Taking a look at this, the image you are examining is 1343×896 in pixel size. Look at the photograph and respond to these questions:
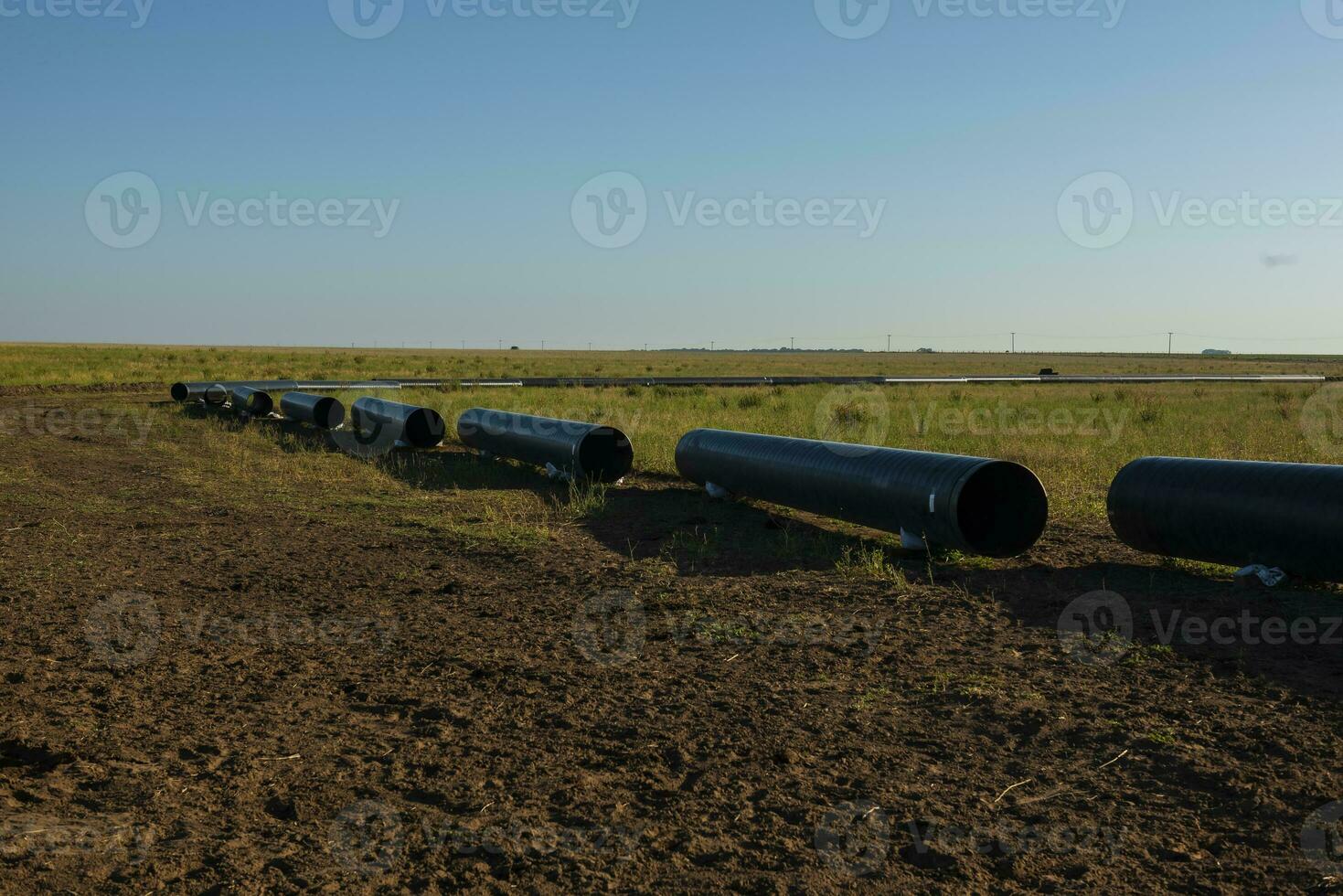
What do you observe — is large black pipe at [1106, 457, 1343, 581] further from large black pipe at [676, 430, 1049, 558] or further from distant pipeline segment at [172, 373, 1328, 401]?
distant pipeline segment at [172, 373, 1328, 401]

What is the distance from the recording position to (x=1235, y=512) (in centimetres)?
823

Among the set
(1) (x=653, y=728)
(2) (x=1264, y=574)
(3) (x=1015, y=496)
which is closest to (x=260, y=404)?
(3) (x=1015, y=496)

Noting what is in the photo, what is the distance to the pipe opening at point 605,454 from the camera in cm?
1452

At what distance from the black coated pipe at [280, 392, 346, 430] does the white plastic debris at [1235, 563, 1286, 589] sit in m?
19.7

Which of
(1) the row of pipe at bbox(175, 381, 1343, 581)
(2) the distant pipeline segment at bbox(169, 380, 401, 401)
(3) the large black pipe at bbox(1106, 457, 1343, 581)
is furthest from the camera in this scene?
(2) the distant pipeline segment at bbox(169, 380, 401, 401)

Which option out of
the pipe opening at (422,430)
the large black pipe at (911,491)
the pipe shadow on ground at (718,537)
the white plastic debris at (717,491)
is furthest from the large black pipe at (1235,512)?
the pipe opening at (422,430)

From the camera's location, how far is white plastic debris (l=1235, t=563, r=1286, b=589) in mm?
8016

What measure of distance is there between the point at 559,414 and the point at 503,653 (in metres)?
20.2

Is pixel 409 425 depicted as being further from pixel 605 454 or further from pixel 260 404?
pixel 260 404

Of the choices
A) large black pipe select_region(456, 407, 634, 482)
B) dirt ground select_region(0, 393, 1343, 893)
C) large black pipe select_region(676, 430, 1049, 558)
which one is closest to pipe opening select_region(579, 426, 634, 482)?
large black pipe select_region(456, 407, 634, 482)

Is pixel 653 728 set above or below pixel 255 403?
below

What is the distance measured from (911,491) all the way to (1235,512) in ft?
8.58

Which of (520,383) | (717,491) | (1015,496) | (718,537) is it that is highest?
(520,383)

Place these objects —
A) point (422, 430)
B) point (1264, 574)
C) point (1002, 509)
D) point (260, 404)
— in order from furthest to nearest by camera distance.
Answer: point (260, 404) → point (422, 430) → point (1002, 509) → point (1264, 574)
